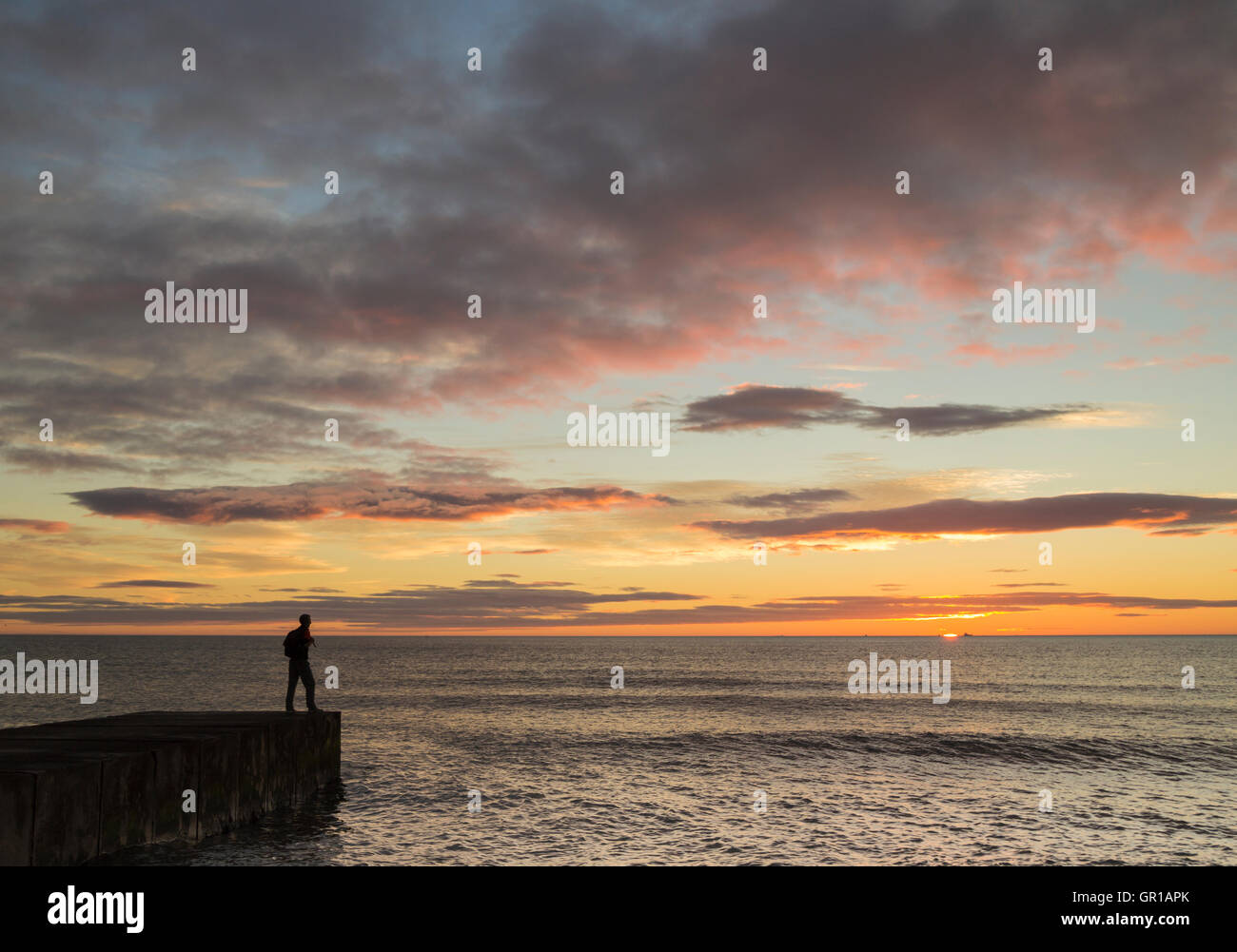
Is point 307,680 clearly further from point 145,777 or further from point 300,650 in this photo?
point 145,777

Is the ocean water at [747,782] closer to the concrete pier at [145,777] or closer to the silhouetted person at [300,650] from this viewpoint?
the concrete pier at [145,777]

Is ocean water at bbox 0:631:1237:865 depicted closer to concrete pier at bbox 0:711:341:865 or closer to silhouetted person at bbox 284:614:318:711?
concrete pier at bbox 0:711:341:865

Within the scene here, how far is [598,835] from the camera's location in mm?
20766

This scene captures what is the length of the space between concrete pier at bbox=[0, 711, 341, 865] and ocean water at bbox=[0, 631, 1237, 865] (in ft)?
2.06

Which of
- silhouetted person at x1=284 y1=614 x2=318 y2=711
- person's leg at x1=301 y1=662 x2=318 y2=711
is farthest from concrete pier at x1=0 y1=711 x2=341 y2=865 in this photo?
silhouetted person at x1=284 y1=614 x2=318 y2=711

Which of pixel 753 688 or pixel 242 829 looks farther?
pixel 753 688

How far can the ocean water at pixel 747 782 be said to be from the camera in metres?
19.4

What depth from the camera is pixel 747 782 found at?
2894cm

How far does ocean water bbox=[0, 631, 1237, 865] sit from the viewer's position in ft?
63.6

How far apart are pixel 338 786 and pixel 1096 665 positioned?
130 meters

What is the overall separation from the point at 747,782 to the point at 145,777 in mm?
18685
